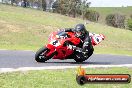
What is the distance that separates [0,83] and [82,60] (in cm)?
746

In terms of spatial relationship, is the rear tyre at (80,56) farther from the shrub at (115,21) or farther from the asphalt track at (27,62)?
the shrub at (115,21)

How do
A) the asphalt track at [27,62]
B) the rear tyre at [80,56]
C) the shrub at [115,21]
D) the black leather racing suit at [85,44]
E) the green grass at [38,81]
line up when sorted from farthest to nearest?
the shrub at [115,21] < the rear tyre at [80,56] < the black leather racing suit at [85,44] < the asphalt track at [27,62] < the green grass at [38,81]

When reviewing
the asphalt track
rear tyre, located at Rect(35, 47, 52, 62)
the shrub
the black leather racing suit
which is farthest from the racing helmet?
the shrub

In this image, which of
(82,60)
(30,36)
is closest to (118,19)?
(30,36)

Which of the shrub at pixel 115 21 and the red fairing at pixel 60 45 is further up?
the red fairing at pixel 60 45

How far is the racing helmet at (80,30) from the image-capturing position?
14.5 metres

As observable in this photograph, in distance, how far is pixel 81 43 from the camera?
590 inches

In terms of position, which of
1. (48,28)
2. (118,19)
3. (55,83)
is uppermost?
(55,83)

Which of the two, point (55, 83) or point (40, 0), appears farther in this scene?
point (40, 0)

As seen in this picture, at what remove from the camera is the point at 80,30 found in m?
14.5

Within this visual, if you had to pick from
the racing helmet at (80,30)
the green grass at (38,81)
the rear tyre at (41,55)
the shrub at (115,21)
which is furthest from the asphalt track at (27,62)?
the shrub at (115,21)

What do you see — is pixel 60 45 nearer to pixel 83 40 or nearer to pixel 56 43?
pixel 56 43

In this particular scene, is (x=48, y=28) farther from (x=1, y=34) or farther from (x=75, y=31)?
(x=75, y=31)

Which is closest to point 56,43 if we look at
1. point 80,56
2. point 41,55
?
point 41,55
